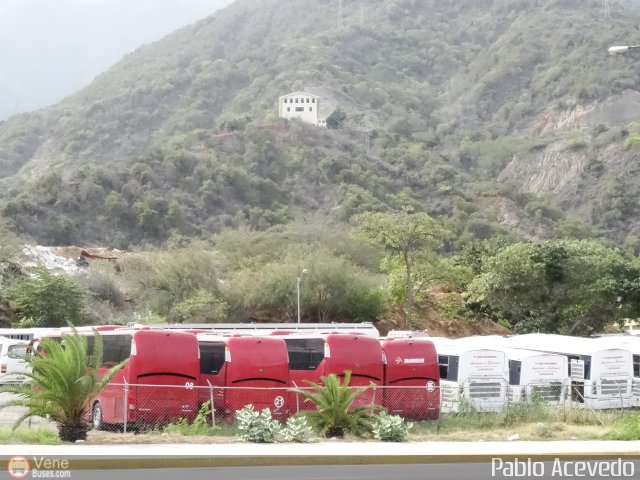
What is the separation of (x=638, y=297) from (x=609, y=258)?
315cm

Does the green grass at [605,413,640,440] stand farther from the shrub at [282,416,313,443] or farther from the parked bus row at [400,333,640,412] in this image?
the shrub at [282,416,313,443]

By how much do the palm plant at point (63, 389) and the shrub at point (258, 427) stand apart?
2.93 metres

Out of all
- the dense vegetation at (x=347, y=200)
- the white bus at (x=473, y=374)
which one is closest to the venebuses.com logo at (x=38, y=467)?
the white bus at (x=473, y=374)

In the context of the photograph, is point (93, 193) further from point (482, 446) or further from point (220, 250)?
point (482, 446)

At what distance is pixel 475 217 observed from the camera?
110 m

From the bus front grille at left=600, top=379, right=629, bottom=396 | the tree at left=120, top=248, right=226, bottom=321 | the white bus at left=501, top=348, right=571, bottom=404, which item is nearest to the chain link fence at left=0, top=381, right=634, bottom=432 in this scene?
the white bus at left=501, top=348, right=571, bottom=404

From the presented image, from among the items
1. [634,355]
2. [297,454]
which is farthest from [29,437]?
[634,355]

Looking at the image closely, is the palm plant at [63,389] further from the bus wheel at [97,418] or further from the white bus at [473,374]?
the white bus at [473,374]

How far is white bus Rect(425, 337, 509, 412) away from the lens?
87.9 feet

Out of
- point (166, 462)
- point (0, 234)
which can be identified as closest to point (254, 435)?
point (166, 462)

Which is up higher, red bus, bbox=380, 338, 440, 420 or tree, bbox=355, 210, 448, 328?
tree, bbox=355, 210, 448, 328

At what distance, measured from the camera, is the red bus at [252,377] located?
2339 centimetres

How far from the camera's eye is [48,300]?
4803 cm

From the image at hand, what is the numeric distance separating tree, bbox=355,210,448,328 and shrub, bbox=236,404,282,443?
1423 inches
